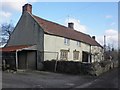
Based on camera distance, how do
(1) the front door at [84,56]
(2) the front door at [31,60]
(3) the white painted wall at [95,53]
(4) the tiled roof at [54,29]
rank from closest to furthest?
(2) the front door at [31,60] < (4) the tiled roof at [54,29] < (1) the front door at [84,56] < (3) the white painted wall at [95,53]

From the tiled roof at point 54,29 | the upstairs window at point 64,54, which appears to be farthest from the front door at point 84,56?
the upstairs window at point 64,54

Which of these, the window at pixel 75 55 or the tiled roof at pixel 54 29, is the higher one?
the tiled roof at pixel 54 29

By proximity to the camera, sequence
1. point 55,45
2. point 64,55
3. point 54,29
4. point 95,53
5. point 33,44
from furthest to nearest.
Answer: point 95,53
point 64,55
point 54,29
point 55,45
point 33,44

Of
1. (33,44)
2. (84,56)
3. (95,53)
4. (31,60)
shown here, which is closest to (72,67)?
(31,60)

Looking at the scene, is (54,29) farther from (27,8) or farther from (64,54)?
(27,8)

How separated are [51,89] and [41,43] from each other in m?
18.2

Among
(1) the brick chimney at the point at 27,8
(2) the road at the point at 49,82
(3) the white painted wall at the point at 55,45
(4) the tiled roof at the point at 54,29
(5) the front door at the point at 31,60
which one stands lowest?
(2) the road at the point at 49,82

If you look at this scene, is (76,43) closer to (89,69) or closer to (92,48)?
(92,48)

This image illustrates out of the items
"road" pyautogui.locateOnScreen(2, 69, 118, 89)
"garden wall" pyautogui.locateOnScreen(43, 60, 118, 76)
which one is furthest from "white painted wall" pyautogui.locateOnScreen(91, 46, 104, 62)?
"road" pyautogui.locateOnScreen(2, 69, 118, 89)

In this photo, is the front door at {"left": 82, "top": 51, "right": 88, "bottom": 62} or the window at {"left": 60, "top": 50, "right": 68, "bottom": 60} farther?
the front door at {"left": 82, "top": 51, "right": 88, "bottom": 62}

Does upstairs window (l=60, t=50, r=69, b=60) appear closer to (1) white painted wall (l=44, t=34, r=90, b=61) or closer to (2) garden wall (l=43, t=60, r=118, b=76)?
Result: (1) white painted wall (l=44, t=34, r=90, b=61)

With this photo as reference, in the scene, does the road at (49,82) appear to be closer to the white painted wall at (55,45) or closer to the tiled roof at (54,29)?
the white painted wall at (55,45)

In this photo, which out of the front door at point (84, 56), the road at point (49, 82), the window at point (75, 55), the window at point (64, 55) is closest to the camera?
the road at point (49, 82)

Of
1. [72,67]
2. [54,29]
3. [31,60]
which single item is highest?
[54,29]
